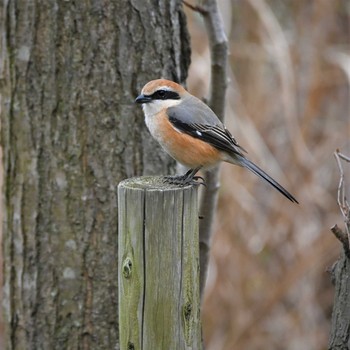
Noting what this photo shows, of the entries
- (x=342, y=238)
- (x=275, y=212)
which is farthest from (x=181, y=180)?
(x=275, y=212)

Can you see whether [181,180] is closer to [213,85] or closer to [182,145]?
[182,145]

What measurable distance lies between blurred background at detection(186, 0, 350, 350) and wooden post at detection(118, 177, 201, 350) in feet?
9.54

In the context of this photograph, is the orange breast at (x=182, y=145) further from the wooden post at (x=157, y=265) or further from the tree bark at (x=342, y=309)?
the tree bark at (x=342, y=309)

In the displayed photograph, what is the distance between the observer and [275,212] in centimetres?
534

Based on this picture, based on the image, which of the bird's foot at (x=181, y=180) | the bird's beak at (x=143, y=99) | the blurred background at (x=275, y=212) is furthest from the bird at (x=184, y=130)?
the blurred background at (x=275, y=212)

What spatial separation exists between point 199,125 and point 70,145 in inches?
25.3

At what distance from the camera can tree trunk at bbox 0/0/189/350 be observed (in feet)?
10.7

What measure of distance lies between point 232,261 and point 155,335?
304 cm

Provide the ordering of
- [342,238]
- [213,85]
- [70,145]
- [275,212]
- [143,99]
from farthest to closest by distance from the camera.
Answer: [275,212] → [213,85] → [70,145] → [143,99] → [342,238]

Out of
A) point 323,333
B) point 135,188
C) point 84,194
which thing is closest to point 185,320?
point 135,188

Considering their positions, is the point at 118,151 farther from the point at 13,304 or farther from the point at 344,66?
the point at 344,66

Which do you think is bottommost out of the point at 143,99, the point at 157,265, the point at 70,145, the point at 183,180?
the point at 157,265

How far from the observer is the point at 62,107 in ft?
10.8

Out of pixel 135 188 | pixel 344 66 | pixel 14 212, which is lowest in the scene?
pixel 14 212
